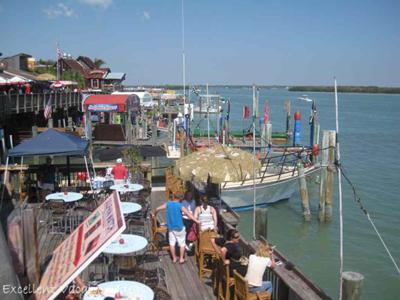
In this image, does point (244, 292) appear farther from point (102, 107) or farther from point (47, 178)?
point (102, 107)

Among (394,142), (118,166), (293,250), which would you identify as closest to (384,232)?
(293,250)

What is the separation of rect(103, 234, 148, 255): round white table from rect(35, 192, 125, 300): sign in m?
1.85

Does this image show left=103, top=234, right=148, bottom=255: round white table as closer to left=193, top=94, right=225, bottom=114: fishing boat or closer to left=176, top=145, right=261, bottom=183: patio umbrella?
left=176, top=145, right=261, bottom=183: patio umbrella

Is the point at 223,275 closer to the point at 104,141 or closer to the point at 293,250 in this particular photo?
the point at 293,250

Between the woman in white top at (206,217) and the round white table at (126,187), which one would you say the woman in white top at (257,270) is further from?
the round white table at (126,187)

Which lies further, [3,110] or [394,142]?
[394,142]

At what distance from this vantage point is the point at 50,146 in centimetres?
1033

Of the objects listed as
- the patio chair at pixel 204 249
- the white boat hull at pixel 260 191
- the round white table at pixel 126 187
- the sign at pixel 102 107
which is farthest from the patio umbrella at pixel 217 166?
the sign at pixel 102 107

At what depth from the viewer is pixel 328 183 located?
16891 mm

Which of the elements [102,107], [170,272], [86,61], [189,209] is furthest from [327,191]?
[86,61]

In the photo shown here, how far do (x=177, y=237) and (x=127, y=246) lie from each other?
146 centimetres

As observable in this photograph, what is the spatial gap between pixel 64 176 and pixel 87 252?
9.44m

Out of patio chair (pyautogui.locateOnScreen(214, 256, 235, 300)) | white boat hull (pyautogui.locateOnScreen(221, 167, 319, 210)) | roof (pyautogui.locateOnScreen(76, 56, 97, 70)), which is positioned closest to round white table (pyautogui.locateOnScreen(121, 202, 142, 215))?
patio chair (pyautogui.locateOnScreen(214, 256, 235, 300))

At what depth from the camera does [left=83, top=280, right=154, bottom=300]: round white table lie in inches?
195
